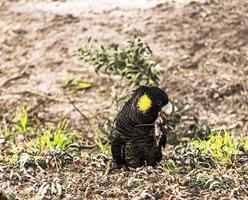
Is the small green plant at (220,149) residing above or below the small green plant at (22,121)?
above

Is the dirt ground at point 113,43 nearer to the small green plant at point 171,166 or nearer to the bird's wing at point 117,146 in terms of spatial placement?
the bird's wing at point 117,146

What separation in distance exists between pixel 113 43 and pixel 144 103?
162 inches

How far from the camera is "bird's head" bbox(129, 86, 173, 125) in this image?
539cm

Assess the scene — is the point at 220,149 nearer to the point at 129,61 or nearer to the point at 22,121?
the point at 129,61

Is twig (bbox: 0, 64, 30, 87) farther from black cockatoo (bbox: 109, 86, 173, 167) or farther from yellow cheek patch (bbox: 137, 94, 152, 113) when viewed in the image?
yellow cheek patch (bbox: 137, 94, 152, 113)

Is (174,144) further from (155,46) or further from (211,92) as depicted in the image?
(155,46)

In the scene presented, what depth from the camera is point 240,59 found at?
30.0 ft

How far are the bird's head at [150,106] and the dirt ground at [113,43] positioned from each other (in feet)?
8.42

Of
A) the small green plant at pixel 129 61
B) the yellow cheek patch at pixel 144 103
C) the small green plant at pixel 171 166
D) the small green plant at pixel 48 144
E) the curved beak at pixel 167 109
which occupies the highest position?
the yellow cheek patch at pixel 144 103

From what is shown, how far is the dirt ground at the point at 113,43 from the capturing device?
8.51 metres

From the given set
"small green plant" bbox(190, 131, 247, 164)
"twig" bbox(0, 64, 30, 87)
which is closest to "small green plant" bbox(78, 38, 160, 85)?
"small green plant" bbox(190, 131, 247, 164)

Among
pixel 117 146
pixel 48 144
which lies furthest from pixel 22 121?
pixel 117 146

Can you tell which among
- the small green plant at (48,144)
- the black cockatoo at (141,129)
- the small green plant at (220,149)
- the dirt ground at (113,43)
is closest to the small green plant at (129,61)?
the dirt ground at (113,43)

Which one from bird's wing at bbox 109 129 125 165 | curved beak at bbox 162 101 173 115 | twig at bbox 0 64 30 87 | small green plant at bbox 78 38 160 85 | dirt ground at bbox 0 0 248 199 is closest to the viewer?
curved beak at bbox 162 101 173 115
